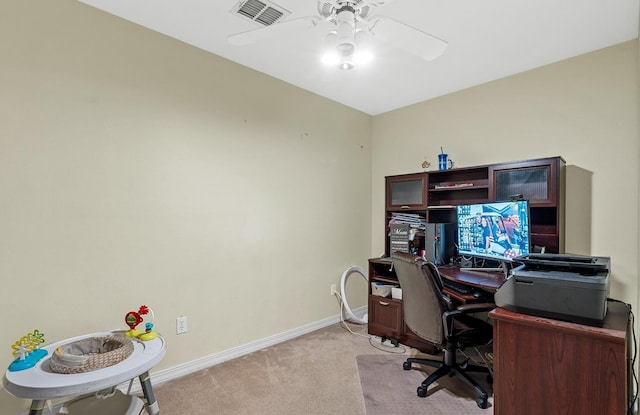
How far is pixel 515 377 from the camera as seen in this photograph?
119cm

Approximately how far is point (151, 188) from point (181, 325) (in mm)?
1017

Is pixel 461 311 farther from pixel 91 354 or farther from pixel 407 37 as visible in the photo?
pixel 91 354

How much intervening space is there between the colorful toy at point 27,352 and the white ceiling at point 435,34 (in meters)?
1.94

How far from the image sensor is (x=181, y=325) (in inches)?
92.7

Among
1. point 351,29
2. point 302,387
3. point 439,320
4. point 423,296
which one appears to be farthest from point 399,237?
point 351,29

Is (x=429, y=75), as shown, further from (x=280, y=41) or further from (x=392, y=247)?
(x=392, y=247)

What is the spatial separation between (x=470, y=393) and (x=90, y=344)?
2341 millimetres

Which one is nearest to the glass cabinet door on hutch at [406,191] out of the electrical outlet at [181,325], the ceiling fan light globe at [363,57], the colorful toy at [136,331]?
the ceiling fan light globe at [363,57]

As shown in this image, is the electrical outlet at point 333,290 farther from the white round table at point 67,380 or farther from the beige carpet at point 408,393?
the white round table at point 67,380

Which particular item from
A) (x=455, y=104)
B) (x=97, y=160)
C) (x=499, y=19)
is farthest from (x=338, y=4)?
(x=455, y=104)

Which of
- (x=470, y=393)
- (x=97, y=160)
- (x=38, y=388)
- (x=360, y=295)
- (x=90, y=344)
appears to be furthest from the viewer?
(x=360, y=295)

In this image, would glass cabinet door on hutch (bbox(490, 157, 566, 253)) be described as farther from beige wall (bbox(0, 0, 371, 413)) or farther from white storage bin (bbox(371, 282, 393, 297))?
beige wall (bbox(0, 0, 371, 413))

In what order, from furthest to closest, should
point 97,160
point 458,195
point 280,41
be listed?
point 458,195
point 280,41
point 97,160

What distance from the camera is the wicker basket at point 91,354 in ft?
4.87
